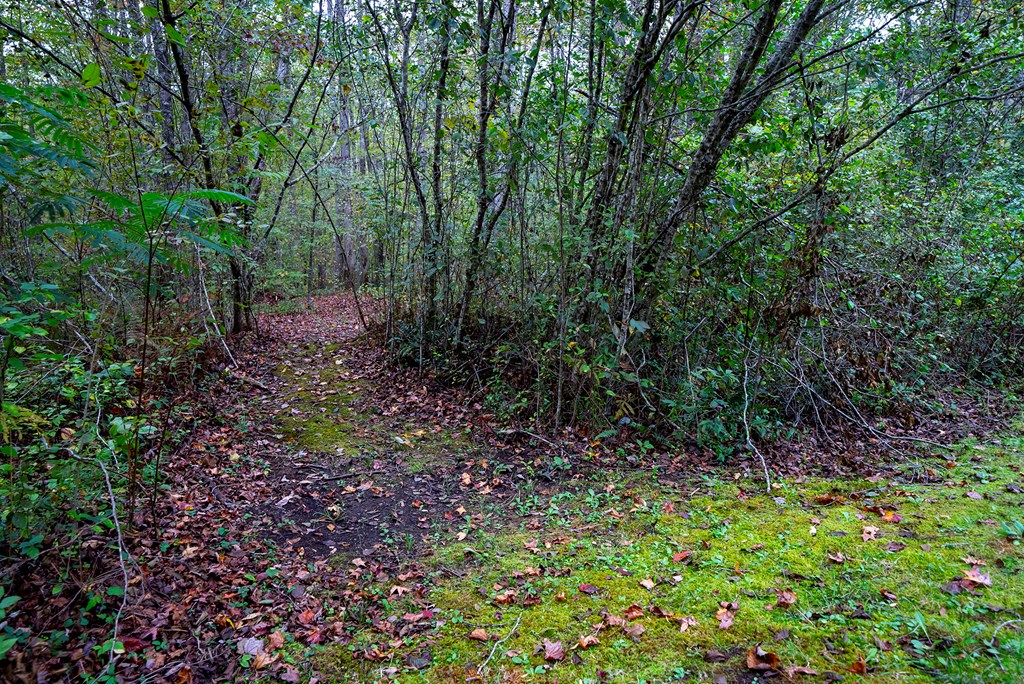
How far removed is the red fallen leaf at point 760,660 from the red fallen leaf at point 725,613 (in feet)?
0.81

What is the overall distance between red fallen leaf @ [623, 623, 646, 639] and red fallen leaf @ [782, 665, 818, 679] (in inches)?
30.0

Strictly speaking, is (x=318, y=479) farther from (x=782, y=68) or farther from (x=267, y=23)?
(x=267, y=23)

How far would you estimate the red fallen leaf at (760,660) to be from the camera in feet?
8.32

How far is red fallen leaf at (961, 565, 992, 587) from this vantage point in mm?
2838

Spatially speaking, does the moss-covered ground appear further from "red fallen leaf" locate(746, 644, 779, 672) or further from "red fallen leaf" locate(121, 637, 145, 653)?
"red fallen leaf" locate(121, 637, 145, 653)

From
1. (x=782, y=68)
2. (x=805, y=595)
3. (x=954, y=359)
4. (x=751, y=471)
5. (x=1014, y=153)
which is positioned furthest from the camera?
(x=1014, y=153)

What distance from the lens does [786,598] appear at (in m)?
3.06

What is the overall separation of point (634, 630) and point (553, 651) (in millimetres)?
490

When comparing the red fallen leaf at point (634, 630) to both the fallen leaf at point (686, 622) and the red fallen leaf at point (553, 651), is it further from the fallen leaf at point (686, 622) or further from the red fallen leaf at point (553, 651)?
the red fallen leaf at point (553, 651)

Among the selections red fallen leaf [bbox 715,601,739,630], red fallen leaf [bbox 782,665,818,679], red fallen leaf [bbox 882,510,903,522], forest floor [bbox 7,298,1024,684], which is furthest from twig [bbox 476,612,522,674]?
red fallen leaf [bbox 882,510,903,522]

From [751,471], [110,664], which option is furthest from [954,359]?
[110,664]

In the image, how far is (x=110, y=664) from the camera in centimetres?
283

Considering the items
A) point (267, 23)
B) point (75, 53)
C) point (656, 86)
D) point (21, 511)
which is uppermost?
point (267, 23)

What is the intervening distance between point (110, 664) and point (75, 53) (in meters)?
7.50
